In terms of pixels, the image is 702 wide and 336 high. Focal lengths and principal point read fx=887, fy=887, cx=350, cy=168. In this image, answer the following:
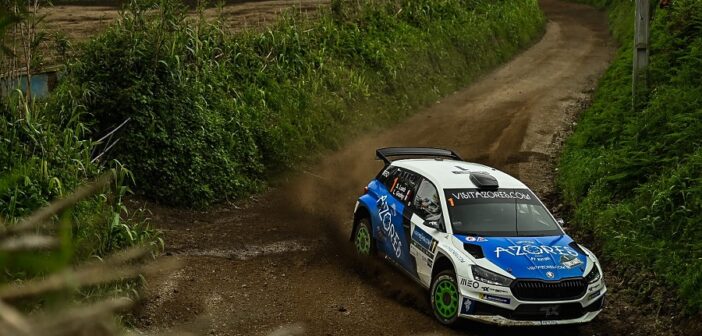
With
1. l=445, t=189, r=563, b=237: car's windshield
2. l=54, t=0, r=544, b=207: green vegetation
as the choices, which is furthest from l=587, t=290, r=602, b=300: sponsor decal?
l=54, t=0, r=544, b=207: green vegetation

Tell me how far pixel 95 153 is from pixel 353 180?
5681 mm

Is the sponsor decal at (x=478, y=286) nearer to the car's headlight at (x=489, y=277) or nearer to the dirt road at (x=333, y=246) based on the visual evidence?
the car's headlight at (x=489, y=277)

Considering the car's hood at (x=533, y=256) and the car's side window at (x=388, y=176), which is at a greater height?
the car's side window at (x=388, y=176)

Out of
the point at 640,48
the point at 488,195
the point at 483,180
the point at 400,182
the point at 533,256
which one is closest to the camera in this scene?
the point at 533,256

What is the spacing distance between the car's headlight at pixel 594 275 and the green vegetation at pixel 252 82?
25.8ft

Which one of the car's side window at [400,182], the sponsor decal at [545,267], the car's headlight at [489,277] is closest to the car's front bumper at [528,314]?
the car's headlight at [489,277]

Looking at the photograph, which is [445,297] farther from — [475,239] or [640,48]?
[640,48]

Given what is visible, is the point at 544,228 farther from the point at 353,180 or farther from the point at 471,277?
the point at 353,180

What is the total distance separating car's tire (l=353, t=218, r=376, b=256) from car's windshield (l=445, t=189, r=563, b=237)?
168cm

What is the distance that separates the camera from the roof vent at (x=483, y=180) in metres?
11.8

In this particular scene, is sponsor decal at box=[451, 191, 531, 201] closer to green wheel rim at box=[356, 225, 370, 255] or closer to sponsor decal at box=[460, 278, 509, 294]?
sponsor decal at box=[460, 278, 509, 294]

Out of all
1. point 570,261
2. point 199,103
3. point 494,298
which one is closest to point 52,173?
point 199,103

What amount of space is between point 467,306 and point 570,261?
142 centimetres

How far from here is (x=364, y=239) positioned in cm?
1311
